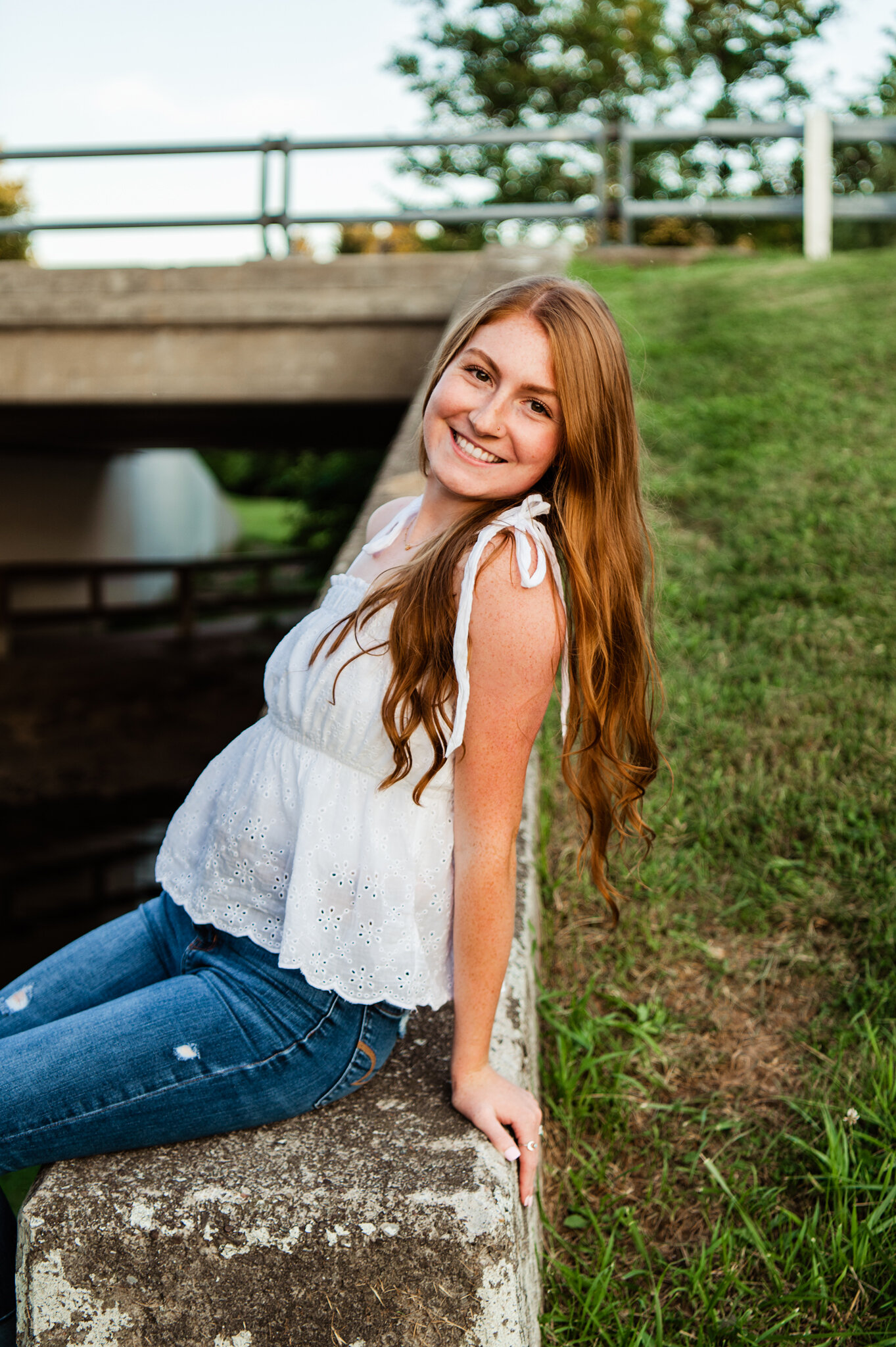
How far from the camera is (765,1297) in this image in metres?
2.01

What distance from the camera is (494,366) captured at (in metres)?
1.76

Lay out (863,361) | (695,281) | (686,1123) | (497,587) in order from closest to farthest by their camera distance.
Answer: (497,587) → (686,1123) → (863,361) → (695,281)

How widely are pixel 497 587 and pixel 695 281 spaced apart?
23.3ft

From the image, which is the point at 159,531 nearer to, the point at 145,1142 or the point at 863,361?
the point at 863,361

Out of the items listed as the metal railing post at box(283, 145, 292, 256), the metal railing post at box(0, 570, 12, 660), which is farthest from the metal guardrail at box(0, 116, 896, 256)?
the metal railing post at box(0, 570, 12, 660)

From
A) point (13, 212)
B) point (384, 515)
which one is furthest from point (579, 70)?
point (384, 515)

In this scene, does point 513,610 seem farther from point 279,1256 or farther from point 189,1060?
point 279,1256

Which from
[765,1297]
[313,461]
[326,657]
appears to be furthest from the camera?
[313,461]

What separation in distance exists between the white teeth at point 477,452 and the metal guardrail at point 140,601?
11713 millimetres

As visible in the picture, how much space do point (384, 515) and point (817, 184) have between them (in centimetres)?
881

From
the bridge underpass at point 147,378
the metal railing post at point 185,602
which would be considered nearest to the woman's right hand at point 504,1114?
the bridge underpass at point 147,378

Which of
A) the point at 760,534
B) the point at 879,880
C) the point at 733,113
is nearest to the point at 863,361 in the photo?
the point at 760,534

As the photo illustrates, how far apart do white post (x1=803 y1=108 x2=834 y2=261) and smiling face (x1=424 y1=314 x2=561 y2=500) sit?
28.2ft

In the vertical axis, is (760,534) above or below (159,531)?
below
